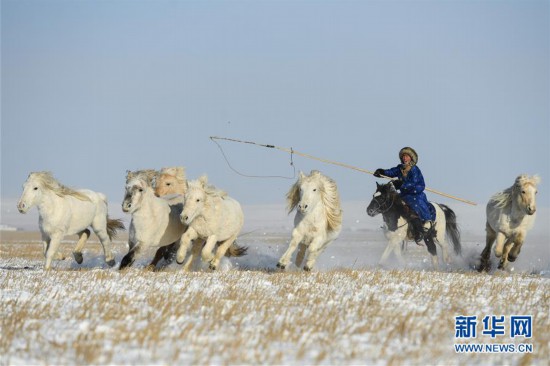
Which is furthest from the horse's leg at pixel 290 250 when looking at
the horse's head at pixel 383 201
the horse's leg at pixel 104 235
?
the horse's leg at pixel 104 235

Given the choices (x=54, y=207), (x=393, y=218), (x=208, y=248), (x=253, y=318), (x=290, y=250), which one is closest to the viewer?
(x=253, y=318)

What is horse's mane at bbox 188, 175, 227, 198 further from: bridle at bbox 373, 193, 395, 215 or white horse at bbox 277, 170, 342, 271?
bridle at bbox 373, 193, 395, 215

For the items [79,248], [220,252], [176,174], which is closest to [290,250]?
[220,252]

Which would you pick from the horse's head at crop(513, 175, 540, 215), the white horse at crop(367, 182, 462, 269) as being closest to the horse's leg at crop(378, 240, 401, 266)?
the white horse at crop(367, 182, 462, 269)

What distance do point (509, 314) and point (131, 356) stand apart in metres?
4.16

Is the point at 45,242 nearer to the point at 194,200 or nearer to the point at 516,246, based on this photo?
the point at 194,200

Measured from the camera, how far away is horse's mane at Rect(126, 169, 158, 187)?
14.1 metres

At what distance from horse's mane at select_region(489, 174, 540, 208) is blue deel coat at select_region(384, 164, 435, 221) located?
1302 millimetres

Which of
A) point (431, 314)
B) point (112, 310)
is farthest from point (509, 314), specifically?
point (112, 310)

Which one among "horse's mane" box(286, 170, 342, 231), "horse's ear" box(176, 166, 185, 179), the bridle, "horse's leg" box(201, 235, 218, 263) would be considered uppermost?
"horse's ear" box(176, 166, 185, 179)

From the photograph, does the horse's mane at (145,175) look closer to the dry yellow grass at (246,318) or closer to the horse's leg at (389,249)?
the dry yellow grass at (246,318)

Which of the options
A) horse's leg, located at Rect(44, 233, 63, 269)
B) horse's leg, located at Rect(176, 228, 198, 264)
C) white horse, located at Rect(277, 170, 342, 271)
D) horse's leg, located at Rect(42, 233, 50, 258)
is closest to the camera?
horse's leg, located at Rect(176, 228, 198, 264)

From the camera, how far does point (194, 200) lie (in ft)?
44.4

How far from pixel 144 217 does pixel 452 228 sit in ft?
25.5
